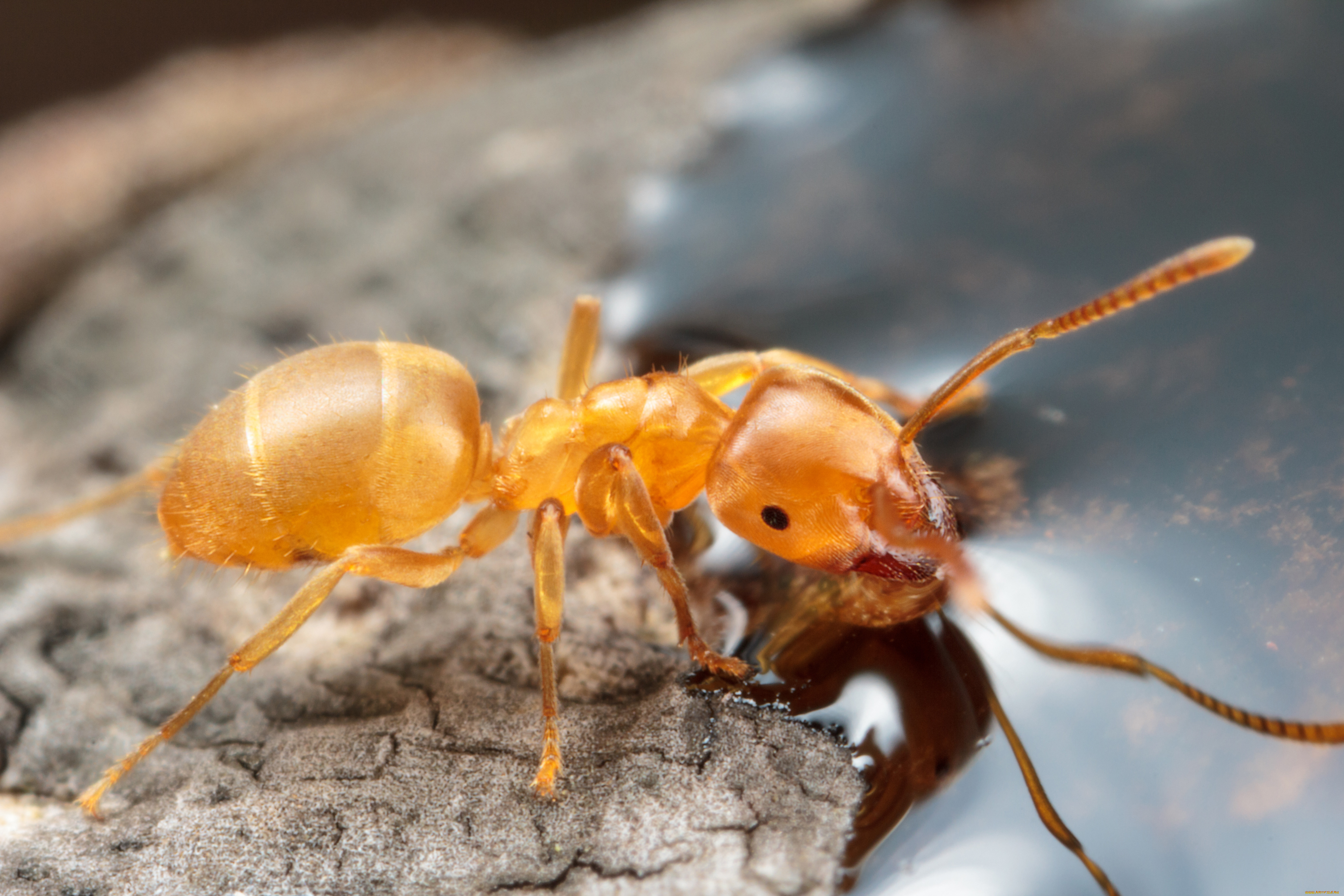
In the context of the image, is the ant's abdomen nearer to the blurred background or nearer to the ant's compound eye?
the ant's compound eye

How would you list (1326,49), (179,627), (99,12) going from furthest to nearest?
(99,12) → (1326,49) → (179,627)

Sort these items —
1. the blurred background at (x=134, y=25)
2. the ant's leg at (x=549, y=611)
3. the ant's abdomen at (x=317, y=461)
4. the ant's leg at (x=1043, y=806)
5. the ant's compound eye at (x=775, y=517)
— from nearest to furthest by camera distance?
the ant's leg at (x=1043, y=806), the ant's leg at (x=549, y=611), the ant's compound eye at (x=775, y=517), the ant's abdomen at (x=317, y=461), the blurred background at (x=134, y=25)

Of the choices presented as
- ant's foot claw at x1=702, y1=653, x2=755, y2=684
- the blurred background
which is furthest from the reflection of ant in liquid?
the blurred background

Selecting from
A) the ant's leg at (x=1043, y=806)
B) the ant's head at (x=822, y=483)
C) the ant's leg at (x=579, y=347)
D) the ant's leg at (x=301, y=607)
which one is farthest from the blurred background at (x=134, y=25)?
the ant's leg at (x=1043, y=806)

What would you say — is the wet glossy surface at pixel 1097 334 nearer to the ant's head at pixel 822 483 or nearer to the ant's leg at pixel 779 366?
the ant's leg at pixel 779 366

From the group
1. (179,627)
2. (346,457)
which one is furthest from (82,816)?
(346,457)

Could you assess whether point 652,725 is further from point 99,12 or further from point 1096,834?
point 99,12

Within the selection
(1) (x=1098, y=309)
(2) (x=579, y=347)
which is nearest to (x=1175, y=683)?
(1) (x=1098, y=309)
